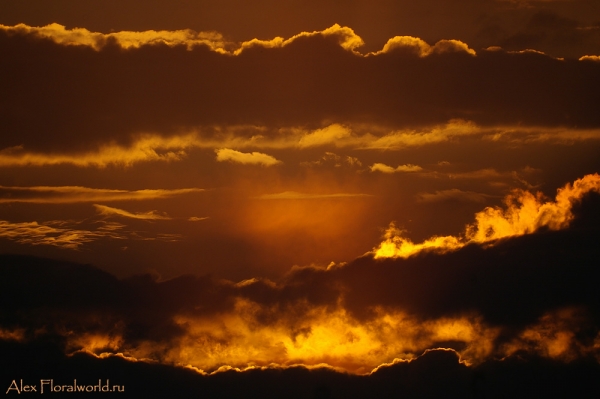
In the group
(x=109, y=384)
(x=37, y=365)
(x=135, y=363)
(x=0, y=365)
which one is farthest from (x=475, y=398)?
(x=0, y=365)

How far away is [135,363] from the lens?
13725 centimetres

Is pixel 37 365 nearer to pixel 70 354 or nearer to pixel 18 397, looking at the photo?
pixel 18 397

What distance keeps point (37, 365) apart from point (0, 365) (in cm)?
1130

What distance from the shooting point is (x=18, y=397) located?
495ft

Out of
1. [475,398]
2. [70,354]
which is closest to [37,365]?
[70,354]

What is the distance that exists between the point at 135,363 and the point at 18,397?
28.9 metres

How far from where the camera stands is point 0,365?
515 ft

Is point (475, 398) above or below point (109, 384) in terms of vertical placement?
below

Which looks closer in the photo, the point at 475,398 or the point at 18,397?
the point at 475,398

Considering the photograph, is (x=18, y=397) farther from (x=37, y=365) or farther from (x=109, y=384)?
(x=109, y=384)

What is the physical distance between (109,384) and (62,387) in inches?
325

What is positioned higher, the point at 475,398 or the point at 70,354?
the point at 70,354

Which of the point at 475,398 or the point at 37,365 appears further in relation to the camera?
the point at 37,365

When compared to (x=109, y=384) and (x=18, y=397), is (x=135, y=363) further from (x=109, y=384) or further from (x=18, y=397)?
(x=18, y=397)
